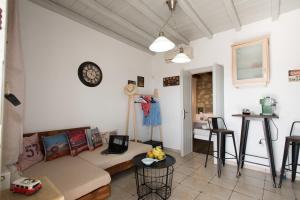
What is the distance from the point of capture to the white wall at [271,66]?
8.48 ft

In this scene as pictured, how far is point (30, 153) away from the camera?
6.89ft

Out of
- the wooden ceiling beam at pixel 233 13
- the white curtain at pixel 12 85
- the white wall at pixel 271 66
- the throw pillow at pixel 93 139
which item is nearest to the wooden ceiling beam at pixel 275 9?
the white wall at pixel 271 66

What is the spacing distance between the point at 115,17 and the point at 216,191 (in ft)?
10.6

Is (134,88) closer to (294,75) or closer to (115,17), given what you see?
(115,17)

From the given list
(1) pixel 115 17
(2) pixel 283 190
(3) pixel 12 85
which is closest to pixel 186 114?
(2) pixel 283 190

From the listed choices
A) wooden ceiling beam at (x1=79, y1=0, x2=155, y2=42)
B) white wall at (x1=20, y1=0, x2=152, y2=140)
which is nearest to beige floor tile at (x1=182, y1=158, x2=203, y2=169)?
white wall at (x1=20, y1=0, x2=152, y2=140)

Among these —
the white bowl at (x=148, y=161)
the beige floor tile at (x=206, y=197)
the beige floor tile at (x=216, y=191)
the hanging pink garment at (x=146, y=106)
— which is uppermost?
the hanging pink garment at (x=146, y=106)

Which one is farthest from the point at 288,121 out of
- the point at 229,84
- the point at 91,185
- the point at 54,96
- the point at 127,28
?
the point at 54,96

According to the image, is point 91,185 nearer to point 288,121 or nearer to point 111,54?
point 111,54

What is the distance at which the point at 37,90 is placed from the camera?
96.0 inches

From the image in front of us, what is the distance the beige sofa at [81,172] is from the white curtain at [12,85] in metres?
0.40

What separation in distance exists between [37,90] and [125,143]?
1636mm

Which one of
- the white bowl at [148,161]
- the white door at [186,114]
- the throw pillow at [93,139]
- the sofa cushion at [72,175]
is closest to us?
the sofa cushion at [72,175]

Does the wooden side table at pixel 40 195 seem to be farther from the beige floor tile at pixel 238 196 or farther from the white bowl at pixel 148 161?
the beige floor tile at pixel 238 196
